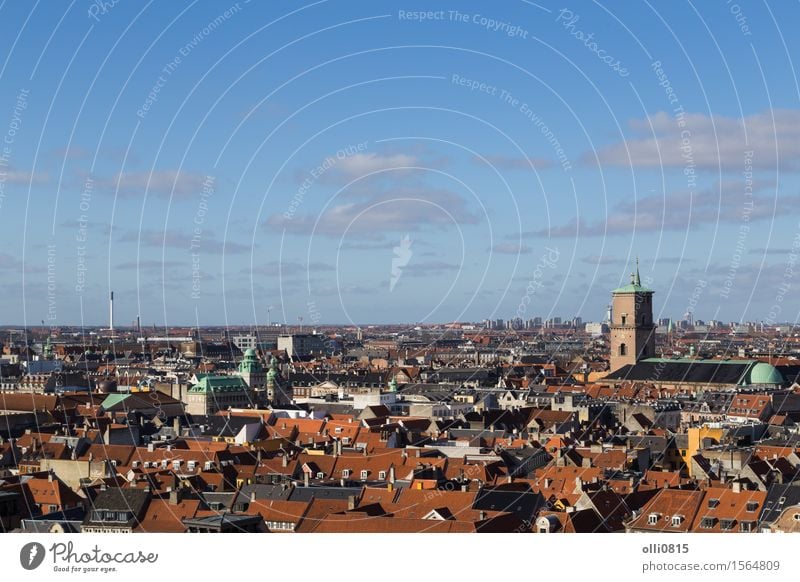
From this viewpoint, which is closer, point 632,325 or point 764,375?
point 764,375

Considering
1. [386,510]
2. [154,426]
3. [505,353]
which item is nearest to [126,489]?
[386,510]

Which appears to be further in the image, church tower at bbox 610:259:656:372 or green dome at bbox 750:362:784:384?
church tower at bbox 610:259:656:372

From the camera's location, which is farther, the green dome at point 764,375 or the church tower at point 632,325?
the church tower at point 632,325
